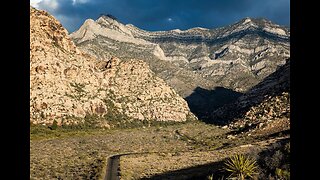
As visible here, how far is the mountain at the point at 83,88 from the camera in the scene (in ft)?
481

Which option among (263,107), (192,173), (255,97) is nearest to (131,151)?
(192,173)

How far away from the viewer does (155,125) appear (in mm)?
177750

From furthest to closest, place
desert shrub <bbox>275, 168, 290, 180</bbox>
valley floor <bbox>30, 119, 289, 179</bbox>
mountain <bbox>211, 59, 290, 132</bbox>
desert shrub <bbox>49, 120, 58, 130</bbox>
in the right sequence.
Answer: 1. desert shrub <bbox>49, 120, 58, 130</bbox>
2. mountain <bbox>211, 59, 290, 132</bbox>
3. valley floor <bbox>30, 119, 289, 179</bbox>
4. desert shrub <bbox>275, 168, 290, 180</bbox>

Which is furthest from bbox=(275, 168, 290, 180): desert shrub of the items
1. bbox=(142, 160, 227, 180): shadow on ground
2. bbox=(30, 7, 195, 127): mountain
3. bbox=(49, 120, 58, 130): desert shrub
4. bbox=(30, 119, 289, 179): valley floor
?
bbox=(49, 120, 58, 130): desert shrub

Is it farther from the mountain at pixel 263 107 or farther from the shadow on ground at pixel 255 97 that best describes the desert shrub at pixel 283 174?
the shadow on ground at pixel 255 97

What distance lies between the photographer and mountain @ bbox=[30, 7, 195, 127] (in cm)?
14662

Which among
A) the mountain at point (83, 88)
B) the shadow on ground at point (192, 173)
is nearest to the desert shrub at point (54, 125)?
the mountain at point (83, 88)

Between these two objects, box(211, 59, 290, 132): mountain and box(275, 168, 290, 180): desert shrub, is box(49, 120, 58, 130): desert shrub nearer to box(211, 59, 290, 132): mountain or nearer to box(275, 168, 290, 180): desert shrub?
box(211, 59, 290, 132): mountain

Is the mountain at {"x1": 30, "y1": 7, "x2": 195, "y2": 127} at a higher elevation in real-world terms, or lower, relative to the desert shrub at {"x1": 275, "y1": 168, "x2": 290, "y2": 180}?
higher

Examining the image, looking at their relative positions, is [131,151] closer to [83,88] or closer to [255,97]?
[83,88]
